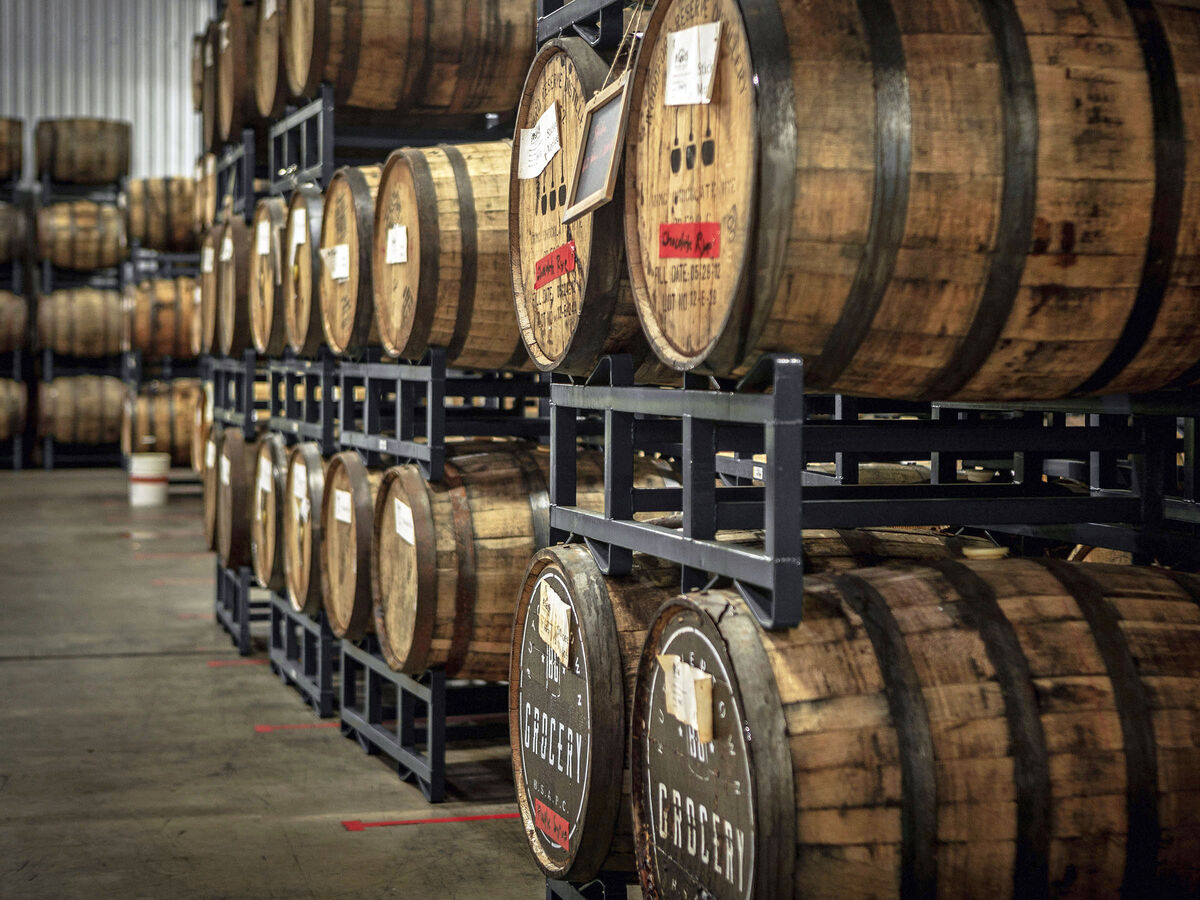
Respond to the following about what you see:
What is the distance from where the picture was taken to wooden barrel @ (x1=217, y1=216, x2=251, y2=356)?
25.5 feet

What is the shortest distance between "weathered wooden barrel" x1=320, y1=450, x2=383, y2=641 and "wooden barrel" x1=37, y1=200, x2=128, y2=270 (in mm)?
14101

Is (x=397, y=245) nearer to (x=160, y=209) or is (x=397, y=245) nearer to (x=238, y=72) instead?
(x=238, y=72)

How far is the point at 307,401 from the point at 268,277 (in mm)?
901

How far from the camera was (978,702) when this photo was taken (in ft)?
7.35

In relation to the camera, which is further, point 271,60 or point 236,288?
point 236,288

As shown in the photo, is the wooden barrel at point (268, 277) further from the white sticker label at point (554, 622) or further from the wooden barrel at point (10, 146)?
the wooden barrel at point (10, 146)

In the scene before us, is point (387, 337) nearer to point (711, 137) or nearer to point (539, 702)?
point (539, 702)

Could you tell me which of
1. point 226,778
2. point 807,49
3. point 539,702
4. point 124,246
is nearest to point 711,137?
point 807,49

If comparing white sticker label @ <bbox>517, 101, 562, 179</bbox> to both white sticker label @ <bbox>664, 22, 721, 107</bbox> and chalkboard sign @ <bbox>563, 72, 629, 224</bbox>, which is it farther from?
white sticker label @ <bbox>664, 22, 721, 107</bbox>

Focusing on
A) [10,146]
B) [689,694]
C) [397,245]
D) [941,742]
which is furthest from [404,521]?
[10,146]

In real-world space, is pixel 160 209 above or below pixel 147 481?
above

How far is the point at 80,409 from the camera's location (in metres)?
18.4

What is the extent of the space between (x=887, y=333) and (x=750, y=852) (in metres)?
0.88

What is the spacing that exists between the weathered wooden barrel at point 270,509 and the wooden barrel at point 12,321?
12773 millimetres
